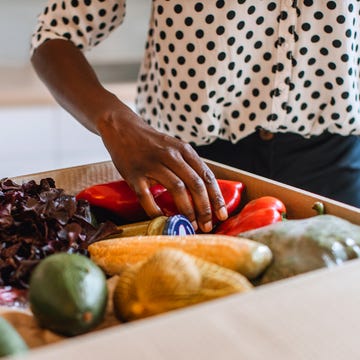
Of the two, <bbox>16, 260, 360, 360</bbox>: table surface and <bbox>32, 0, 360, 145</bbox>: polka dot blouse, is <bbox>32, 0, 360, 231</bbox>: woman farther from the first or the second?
<bbox>16, 260, 360, 360</bbox>: table surface

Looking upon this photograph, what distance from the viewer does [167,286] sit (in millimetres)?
534

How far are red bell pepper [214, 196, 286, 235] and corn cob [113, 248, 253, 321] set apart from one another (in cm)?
21

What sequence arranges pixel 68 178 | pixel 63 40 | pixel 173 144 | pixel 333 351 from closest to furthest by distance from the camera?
pixel 333 351 < pixel 173 144 < pixel 68 178 < pixel 63 40

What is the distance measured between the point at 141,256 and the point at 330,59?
60cm

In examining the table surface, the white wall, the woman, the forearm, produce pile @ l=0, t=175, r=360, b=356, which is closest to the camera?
the table surface

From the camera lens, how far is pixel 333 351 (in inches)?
→ 17.9

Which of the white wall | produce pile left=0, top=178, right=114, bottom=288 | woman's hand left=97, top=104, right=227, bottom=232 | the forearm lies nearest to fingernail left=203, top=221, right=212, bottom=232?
woman's hand left=97, top=104, right=227, bottom=232

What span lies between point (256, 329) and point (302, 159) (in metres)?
0.74

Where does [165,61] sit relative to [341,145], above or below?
above

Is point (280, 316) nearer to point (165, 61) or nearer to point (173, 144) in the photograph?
point (173, 144)

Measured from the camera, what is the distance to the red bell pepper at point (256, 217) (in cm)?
78

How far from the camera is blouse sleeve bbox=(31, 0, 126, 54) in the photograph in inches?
44.3

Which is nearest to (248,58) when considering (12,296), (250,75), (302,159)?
(250,75)

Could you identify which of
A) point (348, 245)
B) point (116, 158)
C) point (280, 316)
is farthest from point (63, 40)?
point (280, 316)
